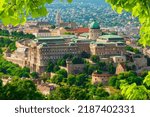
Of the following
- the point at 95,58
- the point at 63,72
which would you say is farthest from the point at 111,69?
the point at 63,72

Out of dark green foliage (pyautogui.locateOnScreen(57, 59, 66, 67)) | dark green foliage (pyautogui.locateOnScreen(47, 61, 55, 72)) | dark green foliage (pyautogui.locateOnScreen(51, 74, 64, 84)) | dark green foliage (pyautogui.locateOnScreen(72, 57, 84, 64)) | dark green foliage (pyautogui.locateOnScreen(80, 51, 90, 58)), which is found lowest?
dark green foliage (pyautogui.locateOnScreen(51, 74, 64, 84))

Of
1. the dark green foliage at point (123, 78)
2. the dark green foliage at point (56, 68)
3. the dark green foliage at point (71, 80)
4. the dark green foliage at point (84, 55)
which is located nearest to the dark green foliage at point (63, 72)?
the dark green foliage at point (56, 68)

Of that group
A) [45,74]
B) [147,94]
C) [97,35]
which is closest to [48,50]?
[45,74]

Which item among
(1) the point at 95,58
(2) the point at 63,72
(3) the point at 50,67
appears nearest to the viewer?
(2) the point at 63,72

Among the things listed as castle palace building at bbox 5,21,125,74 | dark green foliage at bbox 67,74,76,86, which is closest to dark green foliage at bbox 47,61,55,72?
castle palace building at bbox 5,21,125,74

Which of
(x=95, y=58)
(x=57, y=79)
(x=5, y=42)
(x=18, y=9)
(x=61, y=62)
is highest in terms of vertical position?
(x=18, y=9)

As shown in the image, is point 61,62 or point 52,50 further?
point 52,50

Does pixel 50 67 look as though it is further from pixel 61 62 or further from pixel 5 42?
pixel 5 42

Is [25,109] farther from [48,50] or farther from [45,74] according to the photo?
[48,50]

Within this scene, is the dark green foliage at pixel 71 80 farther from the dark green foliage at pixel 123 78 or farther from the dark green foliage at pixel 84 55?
the dark green foliage at pixel 84 55

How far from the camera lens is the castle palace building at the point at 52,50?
4616 centimetres

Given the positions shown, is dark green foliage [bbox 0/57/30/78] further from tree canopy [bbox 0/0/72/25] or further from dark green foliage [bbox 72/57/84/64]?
tree canopy [bbox 0/0/72/25]

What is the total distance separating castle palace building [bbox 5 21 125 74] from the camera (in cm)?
4616

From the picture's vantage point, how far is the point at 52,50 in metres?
46.7
